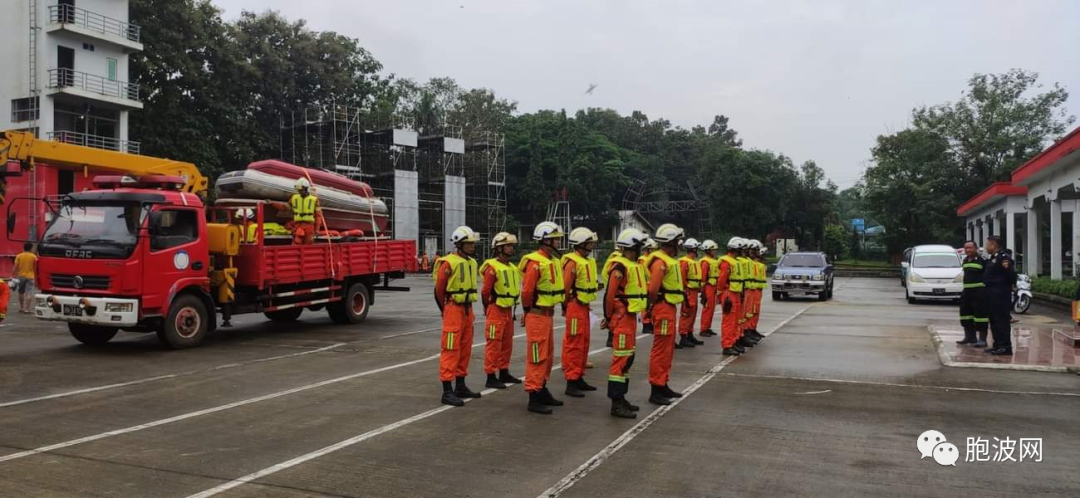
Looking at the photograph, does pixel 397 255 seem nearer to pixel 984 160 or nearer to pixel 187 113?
pixel 187 113

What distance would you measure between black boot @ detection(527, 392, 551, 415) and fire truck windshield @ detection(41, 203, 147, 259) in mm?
6745

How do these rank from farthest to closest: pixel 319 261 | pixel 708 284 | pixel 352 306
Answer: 1. pixel 352 306
2. pixel 319 261
3. pixel 708 284

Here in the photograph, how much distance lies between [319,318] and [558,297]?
34.5 ft

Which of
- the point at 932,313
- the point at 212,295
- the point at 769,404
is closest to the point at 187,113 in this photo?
the point at 212,295

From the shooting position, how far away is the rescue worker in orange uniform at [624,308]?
7098 mm

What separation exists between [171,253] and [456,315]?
230 inches

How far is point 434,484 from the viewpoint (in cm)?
506

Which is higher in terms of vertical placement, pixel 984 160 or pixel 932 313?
pixel 984 160

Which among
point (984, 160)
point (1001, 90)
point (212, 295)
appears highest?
point (1001, 90)

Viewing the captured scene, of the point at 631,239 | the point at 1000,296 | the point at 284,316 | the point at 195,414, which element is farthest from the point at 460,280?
the point at 284,316

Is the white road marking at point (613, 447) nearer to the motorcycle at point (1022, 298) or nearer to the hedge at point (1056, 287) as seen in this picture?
the motorcycle at point (1022, 298)

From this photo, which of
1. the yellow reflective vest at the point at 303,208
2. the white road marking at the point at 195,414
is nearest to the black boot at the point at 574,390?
the white road marking at the point at 195,414

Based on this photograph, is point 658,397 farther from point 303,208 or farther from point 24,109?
point 24,109

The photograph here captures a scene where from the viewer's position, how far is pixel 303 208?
13656mm
